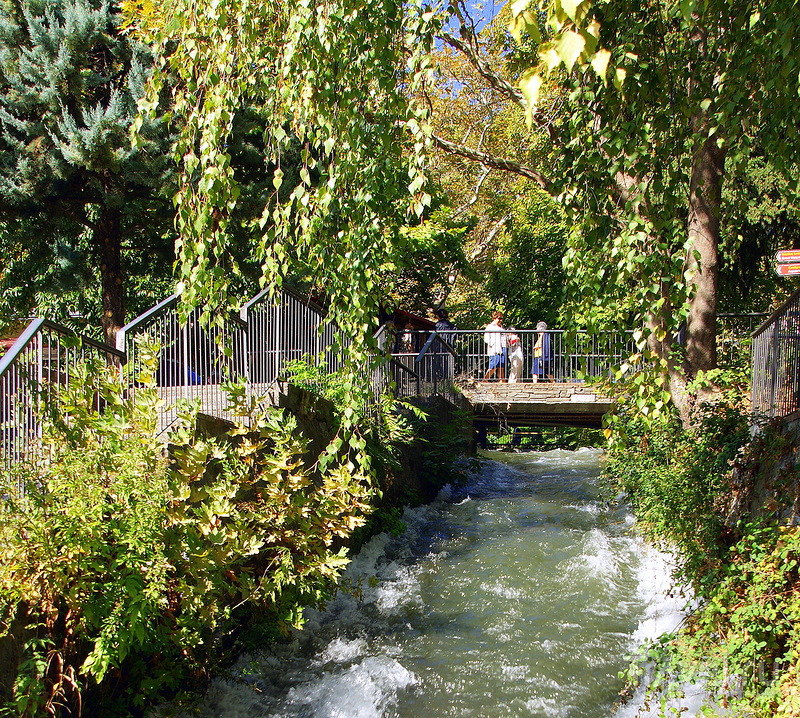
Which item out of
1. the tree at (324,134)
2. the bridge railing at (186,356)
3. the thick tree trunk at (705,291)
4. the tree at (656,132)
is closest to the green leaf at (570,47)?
the tree at (656,132)

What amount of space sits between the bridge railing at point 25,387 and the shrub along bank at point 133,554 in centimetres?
12

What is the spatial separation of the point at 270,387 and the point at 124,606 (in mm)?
3448

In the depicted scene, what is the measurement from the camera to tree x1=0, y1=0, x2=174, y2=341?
10805 mm

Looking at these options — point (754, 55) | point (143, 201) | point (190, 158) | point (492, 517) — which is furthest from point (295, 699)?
point (143, 201)

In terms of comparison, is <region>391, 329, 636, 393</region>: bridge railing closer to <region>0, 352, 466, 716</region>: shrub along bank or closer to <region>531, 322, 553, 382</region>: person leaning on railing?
<region>531, 322, 553, 382</region>: person leaning on railing

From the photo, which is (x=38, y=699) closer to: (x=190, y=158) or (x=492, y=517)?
(x=190, y=158)

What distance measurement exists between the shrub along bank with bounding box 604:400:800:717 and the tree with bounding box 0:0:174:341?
25.9ft

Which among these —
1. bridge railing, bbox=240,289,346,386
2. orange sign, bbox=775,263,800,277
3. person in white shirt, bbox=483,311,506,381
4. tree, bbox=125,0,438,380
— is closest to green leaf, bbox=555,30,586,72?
tree, bbox=125,0,438,380

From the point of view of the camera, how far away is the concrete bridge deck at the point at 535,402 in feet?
52.9

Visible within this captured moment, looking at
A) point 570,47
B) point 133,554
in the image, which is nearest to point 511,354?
point 133,554

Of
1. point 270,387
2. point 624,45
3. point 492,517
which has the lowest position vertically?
point 492,517

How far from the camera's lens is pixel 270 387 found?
7.18 meters

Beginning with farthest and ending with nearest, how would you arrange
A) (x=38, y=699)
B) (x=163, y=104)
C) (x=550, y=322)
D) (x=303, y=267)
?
(x=550, y=322) < (x=163, y=104) < (x=303, y=267) < (x=38, y=699)

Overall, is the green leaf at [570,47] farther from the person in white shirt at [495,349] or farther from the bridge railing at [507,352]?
the person in white shirt at [495,349]
